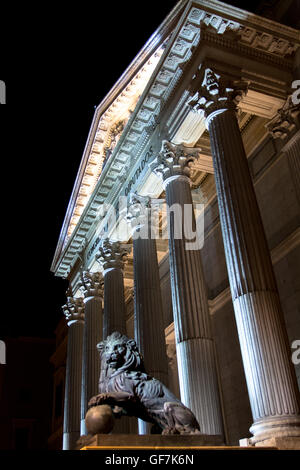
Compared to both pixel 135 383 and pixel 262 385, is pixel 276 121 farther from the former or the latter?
pixel 135 383

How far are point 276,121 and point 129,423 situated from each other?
37.6ft

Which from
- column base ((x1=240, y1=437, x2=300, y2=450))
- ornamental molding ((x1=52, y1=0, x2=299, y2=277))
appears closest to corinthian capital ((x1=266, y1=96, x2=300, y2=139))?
ornamental molding ((x1=52, y1=0, x2=299, y2=277))

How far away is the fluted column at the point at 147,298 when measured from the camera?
566 inches

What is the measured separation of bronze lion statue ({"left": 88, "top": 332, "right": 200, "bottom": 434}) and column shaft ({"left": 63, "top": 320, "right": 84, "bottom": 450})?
14.2 metres

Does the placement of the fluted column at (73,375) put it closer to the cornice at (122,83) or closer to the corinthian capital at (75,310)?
the corinthian capital at (75,310)

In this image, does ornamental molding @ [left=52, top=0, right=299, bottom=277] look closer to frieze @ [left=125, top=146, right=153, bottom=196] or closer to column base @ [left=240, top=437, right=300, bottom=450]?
frieze @ [left=125, top=146, right=153, bottom=196]

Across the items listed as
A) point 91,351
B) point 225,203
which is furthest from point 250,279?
point 91,351

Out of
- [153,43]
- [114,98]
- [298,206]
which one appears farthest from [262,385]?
[114,98]

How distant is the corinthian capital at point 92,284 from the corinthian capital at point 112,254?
2714 mm

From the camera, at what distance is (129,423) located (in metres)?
17.3

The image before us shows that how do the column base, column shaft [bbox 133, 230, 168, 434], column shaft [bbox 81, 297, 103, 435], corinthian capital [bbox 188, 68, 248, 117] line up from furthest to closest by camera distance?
column shaft [bbox 81, 297, 103, 435], column shaft [bbox 133, 230, 168, 434], corinthian capital [bbox 188, 68, 248, 117], the column base

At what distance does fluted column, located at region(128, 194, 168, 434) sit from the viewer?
1438cm

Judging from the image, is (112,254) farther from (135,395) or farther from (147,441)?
(147,441)

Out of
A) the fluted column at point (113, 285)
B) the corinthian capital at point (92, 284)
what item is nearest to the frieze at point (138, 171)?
the fluted column at point (113, 285)
